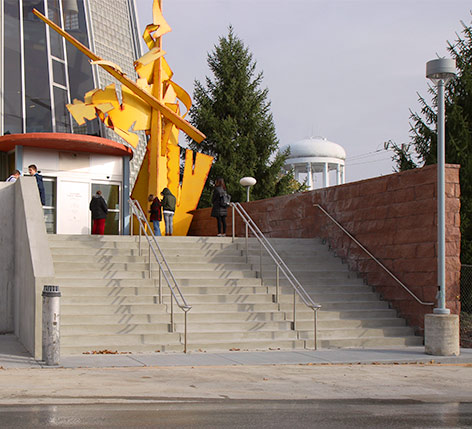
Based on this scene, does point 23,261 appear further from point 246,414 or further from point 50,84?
point 50,84

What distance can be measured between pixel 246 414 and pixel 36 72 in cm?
2007

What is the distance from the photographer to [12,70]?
78.6ft

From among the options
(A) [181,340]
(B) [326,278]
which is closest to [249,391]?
(A) [181,340]

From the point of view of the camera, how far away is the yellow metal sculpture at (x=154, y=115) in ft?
74.1

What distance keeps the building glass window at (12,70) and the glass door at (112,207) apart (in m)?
3.43

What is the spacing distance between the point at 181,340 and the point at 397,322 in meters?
4.66

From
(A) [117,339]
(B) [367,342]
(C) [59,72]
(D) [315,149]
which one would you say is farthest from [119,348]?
(D) [315,149]

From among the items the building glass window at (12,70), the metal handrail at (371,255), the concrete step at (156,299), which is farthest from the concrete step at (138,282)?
the building glass window at (12,70)

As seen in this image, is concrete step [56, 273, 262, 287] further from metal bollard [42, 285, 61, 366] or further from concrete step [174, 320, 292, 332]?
metal bollard [42, 285, 61, 366]

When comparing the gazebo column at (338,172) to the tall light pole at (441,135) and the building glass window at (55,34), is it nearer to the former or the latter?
the building glass window at (55,34)

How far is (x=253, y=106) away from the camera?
32.9 metres

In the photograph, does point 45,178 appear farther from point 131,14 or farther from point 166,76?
point 131,14

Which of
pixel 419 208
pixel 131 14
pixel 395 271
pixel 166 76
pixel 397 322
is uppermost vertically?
pixel 131 14

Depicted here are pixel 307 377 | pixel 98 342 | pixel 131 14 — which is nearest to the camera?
pixel 307 377
